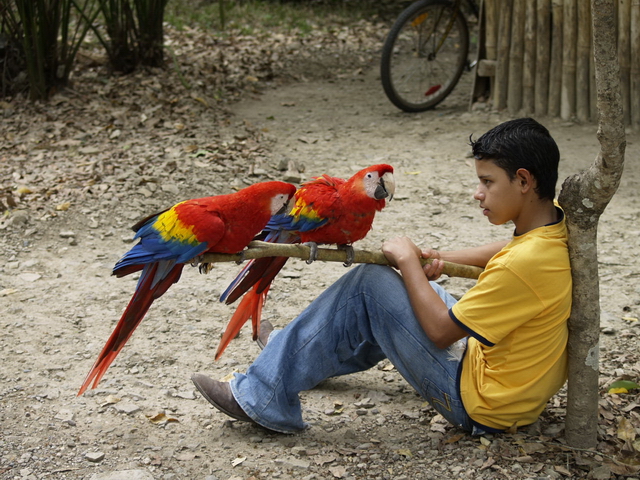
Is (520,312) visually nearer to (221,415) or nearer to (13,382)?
(221,415)

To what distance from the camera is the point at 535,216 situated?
1788 mm

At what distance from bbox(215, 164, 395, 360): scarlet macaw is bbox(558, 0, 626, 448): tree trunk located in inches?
24.8

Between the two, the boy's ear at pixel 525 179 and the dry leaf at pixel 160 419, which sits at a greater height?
the boy's ear at pixel 525 179

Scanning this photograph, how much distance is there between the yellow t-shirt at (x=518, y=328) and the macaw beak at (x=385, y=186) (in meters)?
0.51

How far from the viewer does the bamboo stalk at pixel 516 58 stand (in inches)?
192

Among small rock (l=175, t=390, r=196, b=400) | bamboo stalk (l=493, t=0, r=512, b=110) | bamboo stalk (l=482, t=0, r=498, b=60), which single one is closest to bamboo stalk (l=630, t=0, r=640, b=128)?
bamboo stalk (l=493, t=0, r=512, b=110)

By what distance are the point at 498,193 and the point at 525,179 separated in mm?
76

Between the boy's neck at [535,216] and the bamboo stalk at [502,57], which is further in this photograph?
the bamboo stalk at [502,57]

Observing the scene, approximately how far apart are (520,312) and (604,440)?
57 centimetres

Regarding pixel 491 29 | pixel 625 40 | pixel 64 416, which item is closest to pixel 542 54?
pixel 491 29

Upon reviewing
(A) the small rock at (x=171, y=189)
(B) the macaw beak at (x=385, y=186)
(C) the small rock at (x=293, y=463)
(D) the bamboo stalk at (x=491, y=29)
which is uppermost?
(D) the bamboo stalk at (x=491, y=29)

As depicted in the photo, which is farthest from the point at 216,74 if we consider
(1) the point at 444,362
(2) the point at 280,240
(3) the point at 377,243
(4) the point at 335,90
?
(1) the point at 444,362

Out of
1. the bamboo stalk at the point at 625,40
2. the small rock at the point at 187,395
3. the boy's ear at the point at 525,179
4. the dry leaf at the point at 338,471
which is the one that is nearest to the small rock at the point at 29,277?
the small rock at the point at 187,395

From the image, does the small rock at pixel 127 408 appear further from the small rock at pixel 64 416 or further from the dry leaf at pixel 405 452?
the dry leaf at pixel 405 452
